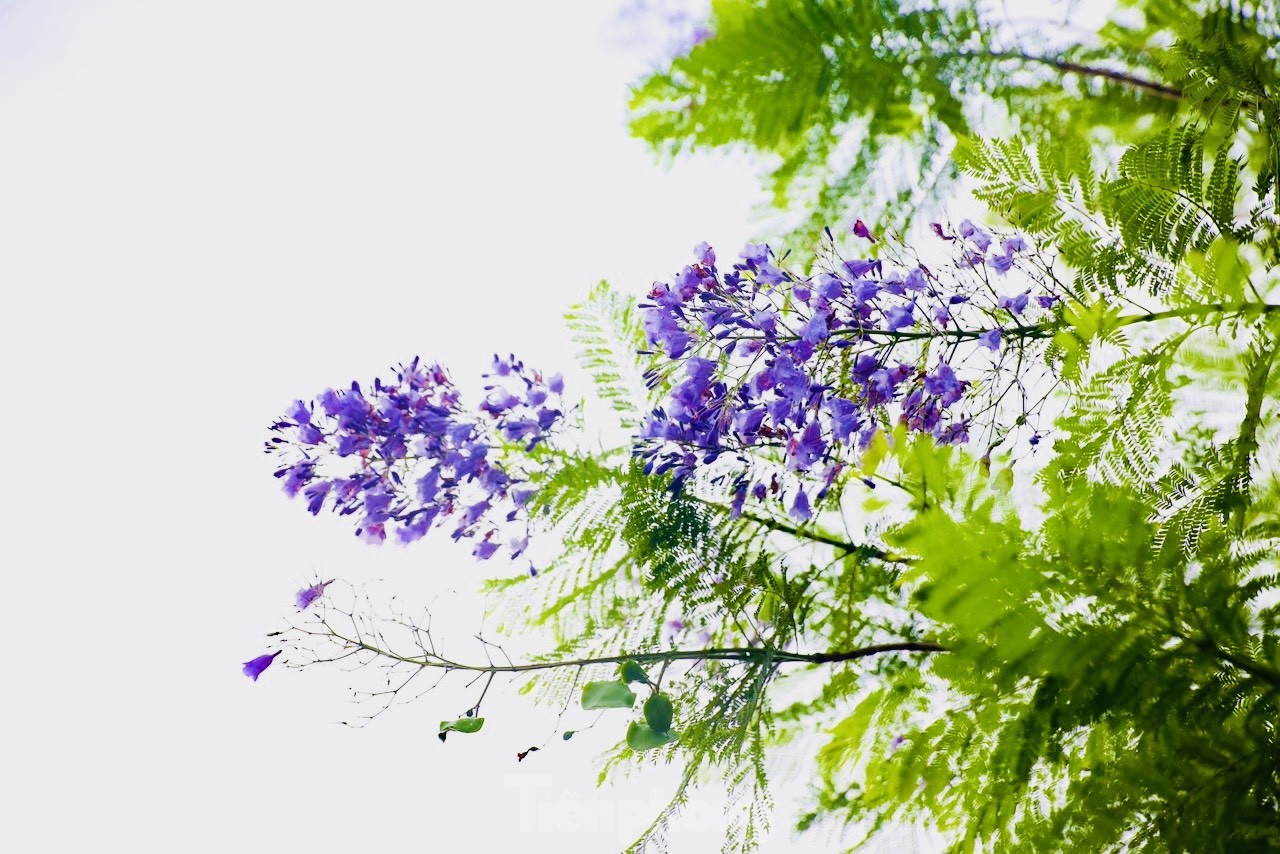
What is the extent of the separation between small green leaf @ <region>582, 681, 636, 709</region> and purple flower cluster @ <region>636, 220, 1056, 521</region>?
195 mm

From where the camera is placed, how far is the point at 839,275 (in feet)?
2.46

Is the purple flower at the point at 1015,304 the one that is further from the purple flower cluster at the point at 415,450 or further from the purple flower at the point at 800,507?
the purple flower cluster at the point at 415,450

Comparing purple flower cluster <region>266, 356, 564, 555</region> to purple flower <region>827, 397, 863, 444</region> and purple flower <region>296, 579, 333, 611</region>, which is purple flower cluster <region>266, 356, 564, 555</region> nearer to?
purple flower <region>296, 579, 333, 611</region>

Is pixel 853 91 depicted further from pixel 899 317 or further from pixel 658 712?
pixel 658 712

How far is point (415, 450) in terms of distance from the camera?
84 cm

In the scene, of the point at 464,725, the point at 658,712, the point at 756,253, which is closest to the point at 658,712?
the point at 658,712

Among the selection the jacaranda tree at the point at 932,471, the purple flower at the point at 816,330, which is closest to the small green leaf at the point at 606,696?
the jacaranda tree at the point at 932,471

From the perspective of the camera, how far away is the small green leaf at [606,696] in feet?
2.10

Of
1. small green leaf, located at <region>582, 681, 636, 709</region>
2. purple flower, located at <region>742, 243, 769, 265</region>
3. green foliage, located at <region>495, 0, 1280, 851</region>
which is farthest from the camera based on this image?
purple flower, located at <region>742, 243, 769, 265</region>

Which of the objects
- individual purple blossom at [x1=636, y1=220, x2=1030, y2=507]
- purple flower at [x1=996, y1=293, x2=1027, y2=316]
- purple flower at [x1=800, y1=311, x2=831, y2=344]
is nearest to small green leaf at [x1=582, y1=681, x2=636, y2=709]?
individual purple blossom at [x1=636, y1=220, x2=1030, y2=507]

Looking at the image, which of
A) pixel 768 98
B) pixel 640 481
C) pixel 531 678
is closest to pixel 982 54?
pixel 768 98

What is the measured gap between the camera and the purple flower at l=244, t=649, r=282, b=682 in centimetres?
70

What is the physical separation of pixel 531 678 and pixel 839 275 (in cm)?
43

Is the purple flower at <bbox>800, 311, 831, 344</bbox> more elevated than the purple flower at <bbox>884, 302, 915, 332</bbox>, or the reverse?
the purple flower at <bbox>800, 311, 831, 344</bbox>
